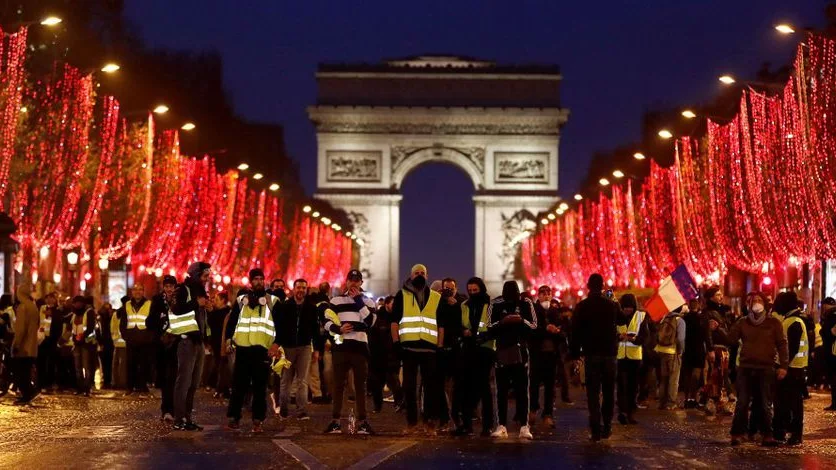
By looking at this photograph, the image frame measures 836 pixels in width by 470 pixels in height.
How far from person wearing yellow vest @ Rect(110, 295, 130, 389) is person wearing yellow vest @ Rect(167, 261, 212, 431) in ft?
31.4

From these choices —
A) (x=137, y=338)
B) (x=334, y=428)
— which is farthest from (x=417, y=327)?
(x=137, y=338)

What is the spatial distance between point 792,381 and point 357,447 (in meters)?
4.30

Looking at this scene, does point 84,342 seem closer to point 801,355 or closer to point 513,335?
point 513,335

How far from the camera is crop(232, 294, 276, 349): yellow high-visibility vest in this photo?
19297mm

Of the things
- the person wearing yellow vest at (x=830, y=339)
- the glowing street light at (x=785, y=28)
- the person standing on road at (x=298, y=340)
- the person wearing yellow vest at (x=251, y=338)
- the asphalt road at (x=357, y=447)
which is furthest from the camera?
the glowing street light at (x=785, y=28)

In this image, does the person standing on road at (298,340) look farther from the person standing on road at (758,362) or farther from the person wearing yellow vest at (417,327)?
the person standing on road at (758,362)

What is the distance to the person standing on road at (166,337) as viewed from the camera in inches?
761

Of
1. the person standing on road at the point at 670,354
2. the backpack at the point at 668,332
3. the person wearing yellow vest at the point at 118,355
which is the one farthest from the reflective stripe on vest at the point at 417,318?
the person wearing yellow vest at the point at 118,355

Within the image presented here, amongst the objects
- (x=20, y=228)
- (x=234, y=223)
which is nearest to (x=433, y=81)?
(x=234, y=223)

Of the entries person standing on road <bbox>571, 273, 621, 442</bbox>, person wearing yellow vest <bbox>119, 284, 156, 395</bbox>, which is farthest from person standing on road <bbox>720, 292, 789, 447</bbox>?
→ person wearing yellow vest <bbox>119, 284, 156, 395</bbox>

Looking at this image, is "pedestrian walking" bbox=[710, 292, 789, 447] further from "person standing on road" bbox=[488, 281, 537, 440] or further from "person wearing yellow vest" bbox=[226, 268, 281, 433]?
"person wearing yellow vest" bbox=[226, 268, 281, 433]

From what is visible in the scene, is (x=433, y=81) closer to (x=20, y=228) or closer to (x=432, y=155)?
(x=432, y=155)

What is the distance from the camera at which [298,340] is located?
21.0 meters

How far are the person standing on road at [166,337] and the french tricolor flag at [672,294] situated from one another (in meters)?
7.42
